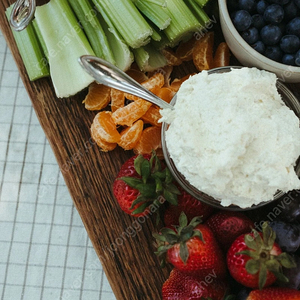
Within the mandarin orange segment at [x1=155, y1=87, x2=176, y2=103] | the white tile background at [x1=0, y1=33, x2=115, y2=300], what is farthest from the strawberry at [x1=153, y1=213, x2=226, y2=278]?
the white tile background at [x1=0, y1=33, x2=115, y2=300]

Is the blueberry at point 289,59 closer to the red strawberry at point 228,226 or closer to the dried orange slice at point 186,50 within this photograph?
the dried orange slice at point 186,50

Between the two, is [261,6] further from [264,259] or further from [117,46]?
[264,259]

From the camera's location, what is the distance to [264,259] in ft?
3.92

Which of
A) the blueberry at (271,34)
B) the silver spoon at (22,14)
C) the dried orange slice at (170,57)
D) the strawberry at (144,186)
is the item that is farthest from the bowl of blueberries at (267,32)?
the silver spoon at (22,14)

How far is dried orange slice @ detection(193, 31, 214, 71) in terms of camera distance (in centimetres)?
155

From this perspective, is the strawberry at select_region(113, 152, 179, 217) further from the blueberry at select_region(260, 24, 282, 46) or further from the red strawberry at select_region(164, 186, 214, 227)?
the blueberry at select_region(260, 24, 282, 46)

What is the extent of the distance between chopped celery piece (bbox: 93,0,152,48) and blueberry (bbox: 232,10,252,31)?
0.29 meters

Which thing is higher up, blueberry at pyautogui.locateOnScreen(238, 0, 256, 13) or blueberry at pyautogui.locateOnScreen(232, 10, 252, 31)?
blueberry at pyautogui.locateOnScreen(238, 0, 256, 13)

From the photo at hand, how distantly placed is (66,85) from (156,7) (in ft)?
1.33

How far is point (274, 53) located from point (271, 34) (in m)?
0.06

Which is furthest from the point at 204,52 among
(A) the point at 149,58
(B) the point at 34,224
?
(B) the point at 34,224

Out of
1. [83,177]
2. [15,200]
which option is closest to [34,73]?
[83,177]

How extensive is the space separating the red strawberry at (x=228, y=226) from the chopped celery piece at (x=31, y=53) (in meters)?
0.79

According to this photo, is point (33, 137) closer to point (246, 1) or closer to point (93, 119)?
point (93, 119)
